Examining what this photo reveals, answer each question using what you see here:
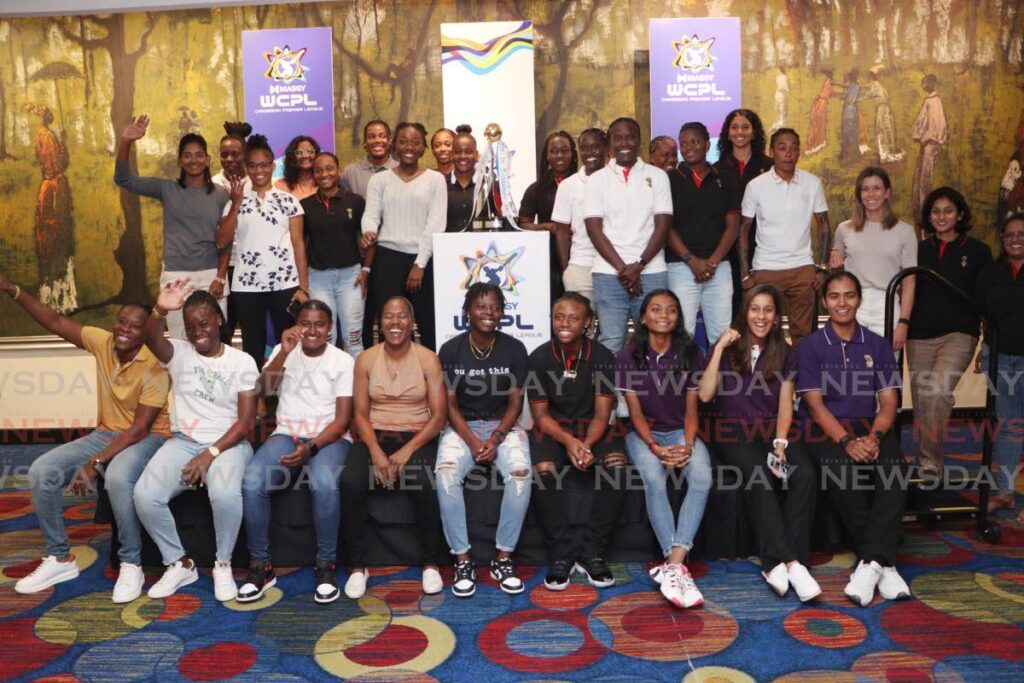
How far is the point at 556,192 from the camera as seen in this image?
201 inches

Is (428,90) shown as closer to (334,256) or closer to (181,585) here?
(334,256)

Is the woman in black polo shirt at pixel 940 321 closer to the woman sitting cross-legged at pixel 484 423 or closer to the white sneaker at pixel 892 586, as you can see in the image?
the white sneaker at pixel 892 586

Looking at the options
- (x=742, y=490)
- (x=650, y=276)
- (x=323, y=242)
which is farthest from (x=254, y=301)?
(x=742, y=490)

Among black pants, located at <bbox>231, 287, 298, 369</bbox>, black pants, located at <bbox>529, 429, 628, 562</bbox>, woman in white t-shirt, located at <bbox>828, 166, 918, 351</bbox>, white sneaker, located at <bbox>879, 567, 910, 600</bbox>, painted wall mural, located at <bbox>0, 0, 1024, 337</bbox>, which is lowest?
white sneaker, located at <bbox>879, 567, 910, 600</bbox>

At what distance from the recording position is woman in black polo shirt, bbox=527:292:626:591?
12.1 ft

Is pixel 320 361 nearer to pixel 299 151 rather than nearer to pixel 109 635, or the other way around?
pixel 109 635

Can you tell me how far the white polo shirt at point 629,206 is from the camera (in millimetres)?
4668

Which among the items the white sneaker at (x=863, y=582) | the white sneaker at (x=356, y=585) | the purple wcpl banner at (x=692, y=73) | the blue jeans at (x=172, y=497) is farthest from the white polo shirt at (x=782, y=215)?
the blue jeans at (x=172, y=497)

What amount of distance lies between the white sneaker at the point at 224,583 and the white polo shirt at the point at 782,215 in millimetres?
3137

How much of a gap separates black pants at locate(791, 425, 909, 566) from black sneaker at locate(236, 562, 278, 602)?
7.81 feet

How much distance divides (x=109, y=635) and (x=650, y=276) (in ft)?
10.0

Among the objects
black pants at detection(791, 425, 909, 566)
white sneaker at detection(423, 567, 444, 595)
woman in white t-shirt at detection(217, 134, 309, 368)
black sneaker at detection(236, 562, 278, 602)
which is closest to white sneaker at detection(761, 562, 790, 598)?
black pants at detection(791, 425, 909, 566)

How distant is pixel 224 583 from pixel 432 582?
848 millimetres

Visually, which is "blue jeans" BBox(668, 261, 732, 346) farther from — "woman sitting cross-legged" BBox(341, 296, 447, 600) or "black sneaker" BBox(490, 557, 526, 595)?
"black sneaker" BBox(490, 557, 526, 595)
